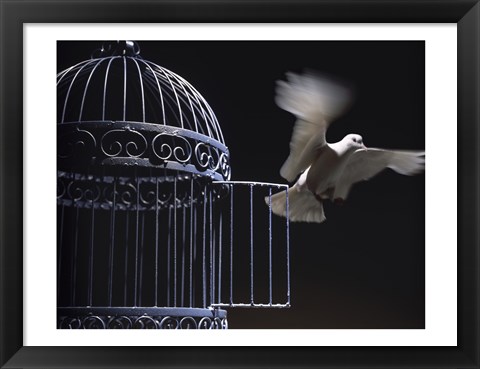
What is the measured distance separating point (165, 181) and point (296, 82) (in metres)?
0.38

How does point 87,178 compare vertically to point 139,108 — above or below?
below

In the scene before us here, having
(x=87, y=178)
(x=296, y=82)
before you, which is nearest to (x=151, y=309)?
(x=87, y=178)

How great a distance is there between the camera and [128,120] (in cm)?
167

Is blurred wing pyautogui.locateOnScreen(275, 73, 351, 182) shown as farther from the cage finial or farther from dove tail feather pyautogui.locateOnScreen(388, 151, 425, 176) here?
the cage finial

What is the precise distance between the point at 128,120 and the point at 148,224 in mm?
208

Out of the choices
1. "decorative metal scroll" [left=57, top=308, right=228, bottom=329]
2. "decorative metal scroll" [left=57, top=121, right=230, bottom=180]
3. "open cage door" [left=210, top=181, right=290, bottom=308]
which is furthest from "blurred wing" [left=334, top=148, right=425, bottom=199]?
"decorative metal scroll" [left=57, top=308, right=228, bottom=329]

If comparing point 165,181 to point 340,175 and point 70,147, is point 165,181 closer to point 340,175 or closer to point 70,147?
point 70,147

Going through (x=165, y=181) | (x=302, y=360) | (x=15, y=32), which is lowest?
(x=302, y=360)

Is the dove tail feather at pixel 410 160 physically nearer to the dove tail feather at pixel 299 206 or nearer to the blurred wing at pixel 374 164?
the blurred wing at pixel 374 164

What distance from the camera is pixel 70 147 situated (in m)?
1.64

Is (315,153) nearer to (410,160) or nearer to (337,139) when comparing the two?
(337,139)

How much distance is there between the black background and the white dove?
0.02m

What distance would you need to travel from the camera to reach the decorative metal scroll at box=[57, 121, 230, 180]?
1.64 metres

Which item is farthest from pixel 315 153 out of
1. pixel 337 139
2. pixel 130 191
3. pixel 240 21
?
pixel 130 191
